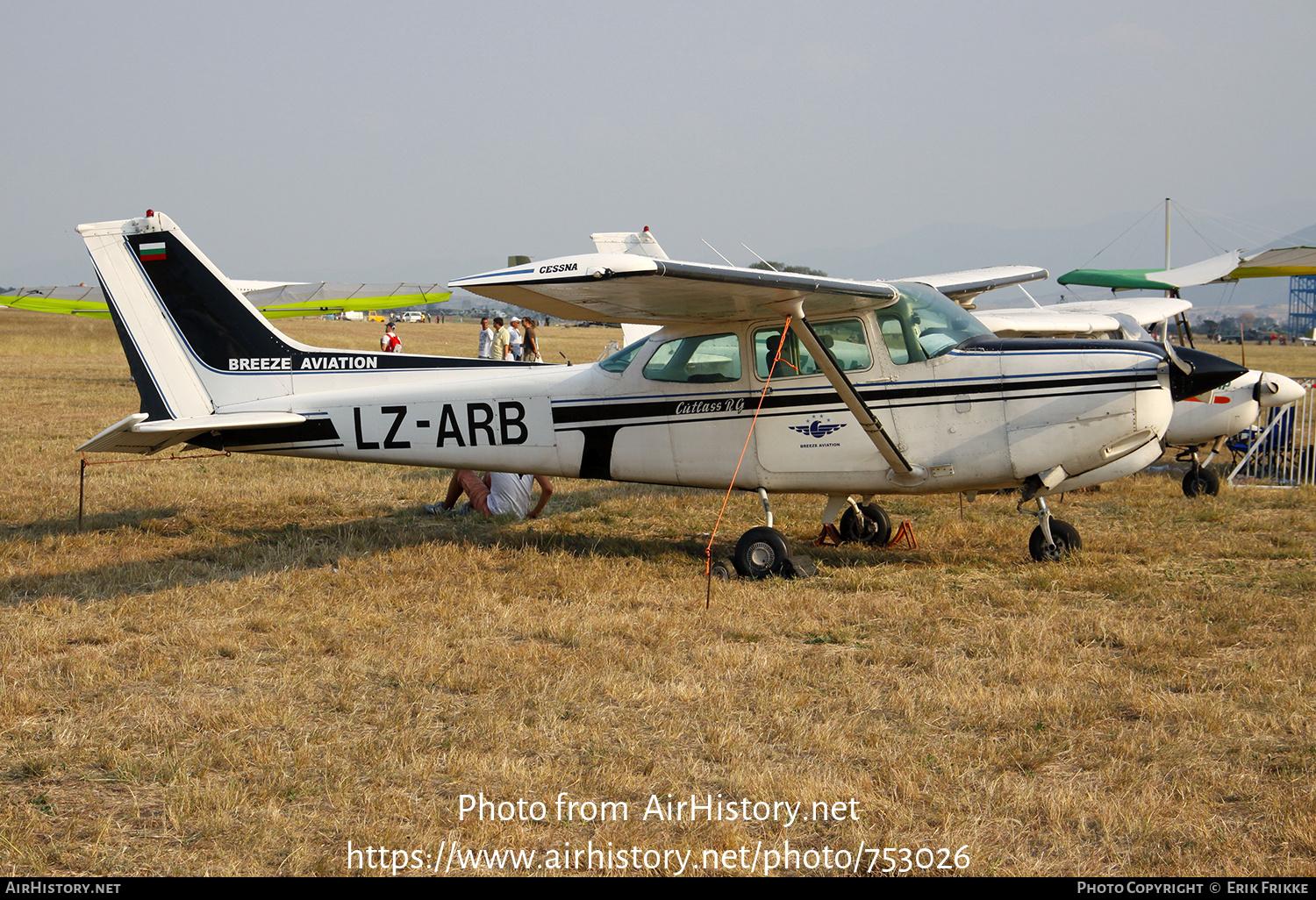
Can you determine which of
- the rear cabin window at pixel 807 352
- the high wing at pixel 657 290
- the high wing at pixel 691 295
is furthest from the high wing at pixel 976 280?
the high wing at pixel 657 290

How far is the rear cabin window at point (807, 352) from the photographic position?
24.2ft

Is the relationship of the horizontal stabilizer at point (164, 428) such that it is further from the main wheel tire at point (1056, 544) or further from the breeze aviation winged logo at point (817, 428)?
the main wheel tire at point (1056, 544)

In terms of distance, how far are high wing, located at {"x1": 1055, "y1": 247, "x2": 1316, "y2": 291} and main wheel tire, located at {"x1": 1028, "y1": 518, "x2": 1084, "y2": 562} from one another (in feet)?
23.0

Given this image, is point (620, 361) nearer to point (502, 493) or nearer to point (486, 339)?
point (502, 493)

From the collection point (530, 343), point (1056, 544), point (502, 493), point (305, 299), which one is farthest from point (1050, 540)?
point (305, 299)

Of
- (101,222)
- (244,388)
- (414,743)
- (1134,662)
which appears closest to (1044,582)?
(1134,662)

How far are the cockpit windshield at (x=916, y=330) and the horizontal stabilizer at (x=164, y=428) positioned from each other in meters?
4.80

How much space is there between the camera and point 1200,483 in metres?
11.0

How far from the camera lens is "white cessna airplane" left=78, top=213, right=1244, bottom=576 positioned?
706 centimetres

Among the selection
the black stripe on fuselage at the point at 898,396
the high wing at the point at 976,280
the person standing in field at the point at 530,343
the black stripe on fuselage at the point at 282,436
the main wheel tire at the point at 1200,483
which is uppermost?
the high wing at the point at 976,280

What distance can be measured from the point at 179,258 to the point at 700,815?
7.02m

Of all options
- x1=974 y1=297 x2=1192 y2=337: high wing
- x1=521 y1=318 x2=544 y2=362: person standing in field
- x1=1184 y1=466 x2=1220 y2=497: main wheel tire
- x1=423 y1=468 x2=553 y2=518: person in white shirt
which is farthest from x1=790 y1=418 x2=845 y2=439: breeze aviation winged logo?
x1=521 y1=318 x2=544 y2=362: person standing in field

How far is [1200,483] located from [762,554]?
20.9 feet

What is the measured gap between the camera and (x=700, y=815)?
143 inches
